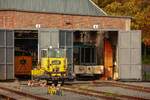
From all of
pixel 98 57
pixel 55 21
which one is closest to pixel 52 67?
pixel 55 21

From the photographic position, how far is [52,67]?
3897cm

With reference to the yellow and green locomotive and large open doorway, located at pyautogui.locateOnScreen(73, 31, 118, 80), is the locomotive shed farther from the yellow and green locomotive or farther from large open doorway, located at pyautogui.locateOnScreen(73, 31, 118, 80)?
the yellow and green locomotive

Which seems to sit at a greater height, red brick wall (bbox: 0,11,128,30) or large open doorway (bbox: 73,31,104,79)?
red brick wall (bbox: 0,11,128,30)

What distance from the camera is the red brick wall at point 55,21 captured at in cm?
4469

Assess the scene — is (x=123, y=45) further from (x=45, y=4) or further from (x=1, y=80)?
(x=45, y=4)

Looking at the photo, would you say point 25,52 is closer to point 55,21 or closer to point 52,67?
point 55,21

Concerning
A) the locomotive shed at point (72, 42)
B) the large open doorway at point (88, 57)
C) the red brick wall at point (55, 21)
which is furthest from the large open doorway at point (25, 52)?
the large open doorway at point (88, 57)

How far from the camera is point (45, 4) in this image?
59656 millimetres

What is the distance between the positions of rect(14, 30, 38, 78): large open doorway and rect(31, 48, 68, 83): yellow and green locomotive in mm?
9095

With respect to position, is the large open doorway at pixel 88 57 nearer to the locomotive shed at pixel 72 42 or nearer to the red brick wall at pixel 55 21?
the locomotive shed at pixel 72 42

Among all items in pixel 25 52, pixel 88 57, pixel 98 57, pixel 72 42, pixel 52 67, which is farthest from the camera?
pixel 98 57

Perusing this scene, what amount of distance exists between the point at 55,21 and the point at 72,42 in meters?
2.29

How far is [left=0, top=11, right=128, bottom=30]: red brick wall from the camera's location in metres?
44.7

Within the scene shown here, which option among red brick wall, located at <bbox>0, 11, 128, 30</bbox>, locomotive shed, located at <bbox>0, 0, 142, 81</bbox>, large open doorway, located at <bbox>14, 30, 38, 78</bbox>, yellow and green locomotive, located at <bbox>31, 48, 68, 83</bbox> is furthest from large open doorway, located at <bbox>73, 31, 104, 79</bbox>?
yellow and green locomotive, located at <bbox>31, 48, 68, 83</bbox>
